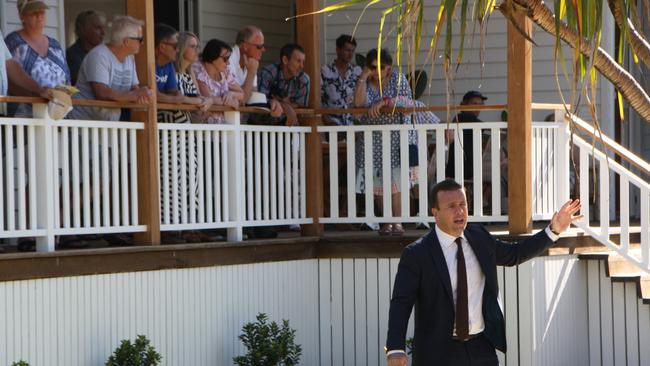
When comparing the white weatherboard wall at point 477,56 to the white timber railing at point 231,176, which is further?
the white weatherboard wall at point 477,56

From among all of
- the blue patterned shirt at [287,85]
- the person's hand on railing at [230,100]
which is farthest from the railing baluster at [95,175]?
the blue patterned shirt at [287,85]

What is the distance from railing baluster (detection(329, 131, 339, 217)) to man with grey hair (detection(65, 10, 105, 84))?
7.35ft

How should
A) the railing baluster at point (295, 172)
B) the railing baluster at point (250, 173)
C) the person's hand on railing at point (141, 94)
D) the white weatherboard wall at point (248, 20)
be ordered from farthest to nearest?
the white weatherboard wall at point (248, 20) → the railing baluster at point (295, 172) → the railing baluster at point (250, 173) → the person's hand on railing at point (141, 94)

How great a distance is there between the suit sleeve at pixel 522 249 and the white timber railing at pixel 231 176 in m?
3.23

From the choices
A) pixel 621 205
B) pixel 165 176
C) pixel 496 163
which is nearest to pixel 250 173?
pixel 165 176

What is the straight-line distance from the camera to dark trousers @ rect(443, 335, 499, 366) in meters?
7.30

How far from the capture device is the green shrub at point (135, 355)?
914 cm

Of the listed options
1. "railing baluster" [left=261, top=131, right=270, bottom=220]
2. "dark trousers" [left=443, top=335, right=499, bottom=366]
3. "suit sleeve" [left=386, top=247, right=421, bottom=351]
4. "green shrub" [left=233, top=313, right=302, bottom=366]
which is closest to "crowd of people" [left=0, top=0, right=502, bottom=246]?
"railing baluster" [left=261, top=131, right=270, bottom=220]

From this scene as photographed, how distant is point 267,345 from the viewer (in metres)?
10.2

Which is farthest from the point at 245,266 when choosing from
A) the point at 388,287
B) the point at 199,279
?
the point at 388,287

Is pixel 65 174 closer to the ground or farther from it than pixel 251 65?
closer to the ground

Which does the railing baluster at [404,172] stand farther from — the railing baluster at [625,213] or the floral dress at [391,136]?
the railing baluster at [625,213]

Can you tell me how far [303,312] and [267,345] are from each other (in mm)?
950

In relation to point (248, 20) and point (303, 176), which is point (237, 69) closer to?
point (303, 176)
